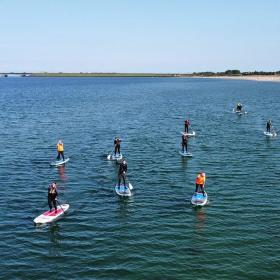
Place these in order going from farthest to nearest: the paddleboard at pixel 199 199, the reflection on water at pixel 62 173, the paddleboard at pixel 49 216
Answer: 1. the reflection on water at pixel 62 173
2. the paddleboard at pixel 199 199
3. the paddleboard at pixel 49 216

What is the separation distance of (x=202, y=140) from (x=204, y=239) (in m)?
34.7

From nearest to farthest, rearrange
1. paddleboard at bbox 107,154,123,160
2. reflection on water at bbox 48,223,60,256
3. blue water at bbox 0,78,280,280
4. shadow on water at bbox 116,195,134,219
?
blue water at bbox 0,78,280,280 < reflection on water at bbox 48,223,60,256 < shadow on water at bbox 116,195,134,219 < paddleboard at bbox 107,154,123,160

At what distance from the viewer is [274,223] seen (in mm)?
29219

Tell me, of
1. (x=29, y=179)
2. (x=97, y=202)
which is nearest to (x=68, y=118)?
(x=29, y=179)

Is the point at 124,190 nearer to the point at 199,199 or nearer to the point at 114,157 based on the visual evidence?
the point at 199,199

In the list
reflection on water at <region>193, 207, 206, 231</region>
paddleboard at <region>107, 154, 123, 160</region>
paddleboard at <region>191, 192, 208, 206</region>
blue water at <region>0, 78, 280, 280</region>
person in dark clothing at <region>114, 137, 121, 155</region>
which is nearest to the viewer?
blue water at <region>0, 78, 280, 280</region>

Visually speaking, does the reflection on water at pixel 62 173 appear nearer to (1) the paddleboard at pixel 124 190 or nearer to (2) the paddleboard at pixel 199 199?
(1) the paddleboard at pixel 124 190

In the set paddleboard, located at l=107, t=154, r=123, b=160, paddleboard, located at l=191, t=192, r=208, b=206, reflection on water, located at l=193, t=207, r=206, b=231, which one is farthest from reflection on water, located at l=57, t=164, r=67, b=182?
reflection on water, located at l=193, t=207, r=206, b=231

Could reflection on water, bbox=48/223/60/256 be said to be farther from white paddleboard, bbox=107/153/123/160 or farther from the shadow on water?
white paddleboard, bbox=107/153/123/160

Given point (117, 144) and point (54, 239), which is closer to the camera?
point (54, 239)

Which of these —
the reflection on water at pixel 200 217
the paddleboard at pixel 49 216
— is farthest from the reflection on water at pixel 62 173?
the reflection on water at pixel 200 217

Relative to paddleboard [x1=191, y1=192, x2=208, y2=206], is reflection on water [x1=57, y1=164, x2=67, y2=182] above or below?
below

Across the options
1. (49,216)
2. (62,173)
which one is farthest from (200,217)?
(62,173)

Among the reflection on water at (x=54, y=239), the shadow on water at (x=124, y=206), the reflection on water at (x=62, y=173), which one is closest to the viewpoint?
the reflection on water at (x=54, y=239)
